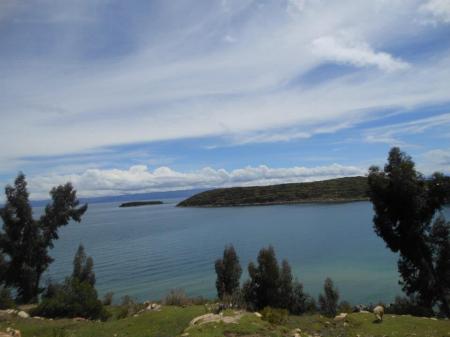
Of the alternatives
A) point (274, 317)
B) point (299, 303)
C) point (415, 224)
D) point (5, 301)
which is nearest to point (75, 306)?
point (5, 301)

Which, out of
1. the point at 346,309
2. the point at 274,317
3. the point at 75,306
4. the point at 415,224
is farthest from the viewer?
the point at 415,224

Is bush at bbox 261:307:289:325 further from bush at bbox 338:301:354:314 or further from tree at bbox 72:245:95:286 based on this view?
tree at bbox 72:245:95:286

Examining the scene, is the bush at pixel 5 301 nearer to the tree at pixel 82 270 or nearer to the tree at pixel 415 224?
the tree at pixel 82 270

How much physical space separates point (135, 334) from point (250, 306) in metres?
16.6

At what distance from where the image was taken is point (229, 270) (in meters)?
40.9

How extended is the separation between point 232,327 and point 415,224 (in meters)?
20.7

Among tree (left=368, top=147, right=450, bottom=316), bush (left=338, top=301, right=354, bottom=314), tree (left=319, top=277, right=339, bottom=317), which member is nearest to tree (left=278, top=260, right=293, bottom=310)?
tree (left=319, top=277, right=339, bottom=317)

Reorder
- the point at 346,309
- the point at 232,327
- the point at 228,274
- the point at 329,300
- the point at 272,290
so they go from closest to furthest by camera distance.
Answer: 1. the point at 232,327
2. the point at 346,309
3. the point at 329,300
4. the point at 272,290
5. the point at 228,274

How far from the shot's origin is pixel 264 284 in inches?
1459

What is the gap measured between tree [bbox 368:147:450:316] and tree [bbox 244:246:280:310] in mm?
10865

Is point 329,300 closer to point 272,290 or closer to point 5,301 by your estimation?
point 272,290

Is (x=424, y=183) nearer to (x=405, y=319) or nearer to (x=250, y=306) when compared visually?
(x=405, y=319)

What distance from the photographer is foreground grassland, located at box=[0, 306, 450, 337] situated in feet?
59.0

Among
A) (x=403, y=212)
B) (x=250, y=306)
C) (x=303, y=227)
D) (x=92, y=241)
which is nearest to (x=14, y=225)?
(x=250, y=306)
